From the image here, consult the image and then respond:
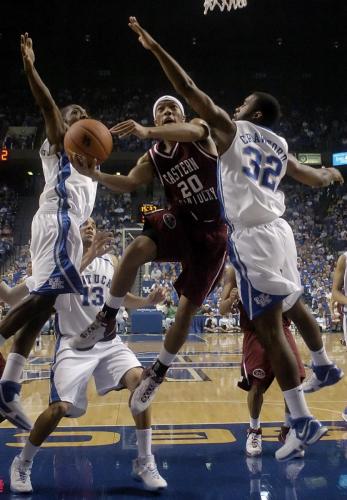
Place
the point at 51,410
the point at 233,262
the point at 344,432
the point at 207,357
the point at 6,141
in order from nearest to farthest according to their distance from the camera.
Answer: the point at 233,262 → the point at 51,410 → the point at 344,432 → the point at 207,357 → the point at 6,141

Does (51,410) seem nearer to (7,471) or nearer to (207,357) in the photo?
(7,471)

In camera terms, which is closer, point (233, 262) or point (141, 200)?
point (233, 262)

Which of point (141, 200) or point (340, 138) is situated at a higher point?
point (340, 138)

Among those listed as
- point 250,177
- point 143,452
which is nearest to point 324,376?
point 143,452

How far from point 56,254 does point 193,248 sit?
3.27 feet

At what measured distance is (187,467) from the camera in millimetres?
4152

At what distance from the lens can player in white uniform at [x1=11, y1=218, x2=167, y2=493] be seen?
3.65 metres

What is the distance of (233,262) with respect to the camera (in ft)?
10.7

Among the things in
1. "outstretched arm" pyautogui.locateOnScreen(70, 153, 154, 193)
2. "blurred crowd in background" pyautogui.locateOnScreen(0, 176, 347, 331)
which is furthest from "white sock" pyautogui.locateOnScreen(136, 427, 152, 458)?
"blurred crowd in background" pyautogui.locateOnScreen(0, 176, 347, 331)

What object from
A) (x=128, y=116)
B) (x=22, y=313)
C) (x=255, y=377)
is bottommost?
(x=255, y=377)

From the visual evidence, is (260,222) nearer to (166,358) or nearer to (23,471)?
(166,358)

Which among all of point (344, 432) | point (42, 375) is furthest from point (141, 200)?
point (344, 432)

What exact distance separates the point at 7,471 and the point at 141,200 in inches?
922

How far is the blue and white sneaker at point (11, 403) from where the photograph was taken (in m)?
3.88
